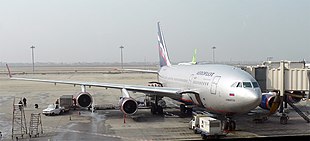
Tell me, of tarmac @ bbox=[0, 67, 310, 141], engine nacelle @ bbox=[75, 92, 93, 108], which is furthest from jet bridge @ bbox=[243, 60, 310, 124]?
engine nacelle @ bbox=[75, 92, 93, 108]

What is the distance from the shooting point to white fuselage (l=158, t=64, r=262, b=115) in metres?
9.32

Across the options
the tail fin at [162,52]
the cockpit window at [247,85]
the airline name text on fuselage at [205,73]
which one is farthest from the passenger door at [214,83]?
the tail fin at [162,52]

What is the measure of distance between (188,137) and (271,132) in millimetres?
Answer: 2771

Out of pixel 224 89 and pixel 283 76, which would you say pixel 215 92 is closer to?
pixel 224 89

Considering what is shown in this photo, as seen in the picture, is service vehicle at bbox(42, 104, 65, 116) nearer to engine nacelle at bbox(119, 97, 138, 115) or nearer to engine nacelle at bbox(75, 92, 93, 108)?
engine nacelle at bbox(75, 92, 93, 108)

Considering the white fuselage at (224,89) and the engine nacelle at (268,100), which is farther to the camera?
the engine nacelle at (268,100)

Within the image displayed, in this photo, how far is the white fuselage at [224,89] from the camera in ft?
30.6

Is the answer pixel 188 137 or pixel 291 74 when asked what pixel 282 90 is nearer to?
pixel 291 74

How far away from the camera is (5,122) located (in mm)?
12383

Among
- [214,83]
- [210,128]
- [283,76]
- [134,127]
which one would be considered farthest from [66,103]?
[283,76]

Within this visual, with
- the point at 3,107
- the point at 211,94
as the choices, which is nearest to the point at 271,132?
the point at 211,94

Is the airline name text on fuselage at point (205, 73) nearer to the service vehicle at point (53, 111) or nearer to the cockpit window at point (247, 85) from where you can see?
the cockpit window at point (247, 85)

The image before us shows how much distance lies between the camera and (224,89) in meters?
9.93

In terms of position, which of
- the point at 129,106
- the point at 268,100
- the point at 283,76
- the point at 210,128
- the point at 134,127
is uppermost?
the point at 283,76
